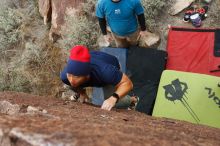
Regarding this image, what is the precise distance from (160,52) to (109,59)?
1857mm

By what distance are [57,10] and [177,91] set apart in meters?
2.46

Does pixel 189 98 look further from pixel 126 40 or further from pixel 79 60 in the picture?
pixel 79 60

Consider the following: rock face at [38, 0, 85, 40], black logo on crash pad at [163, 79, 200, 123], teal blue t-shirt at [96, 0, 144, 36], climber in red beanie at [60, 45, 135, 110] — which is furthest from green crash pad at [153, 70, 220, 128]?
rock face at [38, 0, 85, 40]

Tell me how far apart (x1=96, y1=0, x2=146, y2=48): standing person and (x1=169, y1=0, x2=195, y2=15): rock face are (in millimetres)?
936

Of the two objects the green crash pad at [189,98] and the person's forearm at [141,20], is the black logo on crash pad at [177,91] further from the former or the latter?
the person's forearm at [141,20]

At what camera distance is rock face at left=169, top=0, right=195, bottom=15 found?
227 inches

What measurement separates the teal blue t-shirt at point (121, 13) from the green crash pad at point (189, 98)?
0.73 m

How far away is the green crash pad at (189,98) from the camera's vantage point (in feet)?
15.3

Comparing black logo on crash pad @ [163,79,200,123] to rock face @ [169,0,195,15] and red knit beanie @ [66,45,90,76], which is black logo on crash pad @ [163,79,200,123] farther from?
red knit beanie @ [66,45,90,76]

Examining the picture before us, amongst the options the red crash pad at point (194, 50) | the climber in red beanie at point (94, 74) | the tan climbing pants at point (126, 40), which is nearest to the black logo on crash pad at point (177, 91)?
the red crash pad at point (194, 50)

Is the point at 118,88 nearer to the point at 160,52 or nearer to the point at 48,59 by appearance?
the point at 160,52

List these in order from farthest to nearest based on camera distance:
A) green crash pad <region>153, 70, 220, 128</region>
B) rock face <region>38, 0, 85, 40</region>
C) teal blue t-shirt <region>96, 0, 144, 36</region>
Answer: rock face <region>38, 0, 85, 40</region>, green crash pad <region>153, 70, 220, 128</region>, teal blue t-shirt <region>96, 0, 144, 36</region>

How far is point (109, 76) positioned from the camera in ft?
10.8

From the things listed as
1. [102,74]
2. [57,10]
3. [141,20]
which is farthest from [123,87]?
[57,10]
